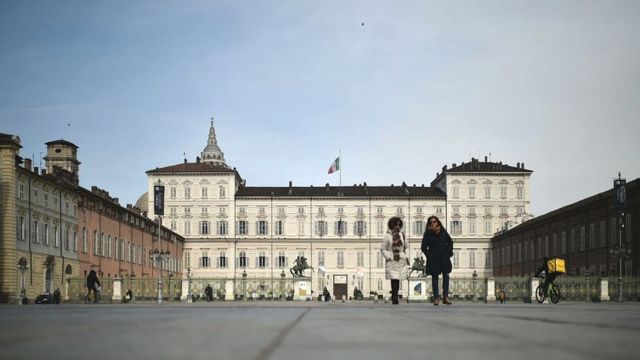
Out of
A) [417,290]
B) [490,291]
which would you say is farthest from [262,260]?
[490,291]

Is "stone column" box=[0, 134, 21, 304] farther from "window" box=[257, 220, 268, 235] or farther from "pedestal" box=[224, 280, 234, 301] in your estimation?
"window" box=[257, 220, 268, 235]

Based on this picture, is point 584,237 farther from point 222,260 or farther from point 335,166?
point 222,260

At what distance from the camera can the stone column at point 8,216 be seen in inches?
1932

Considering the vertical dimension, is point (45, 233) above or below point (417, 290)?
above

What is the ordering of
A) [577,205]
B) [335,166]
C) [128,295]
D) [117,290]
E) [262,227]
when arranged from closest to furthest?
1. [117,290]
2. [128,295]
3. [577,205]
4. [335,166]
5. [262,227]

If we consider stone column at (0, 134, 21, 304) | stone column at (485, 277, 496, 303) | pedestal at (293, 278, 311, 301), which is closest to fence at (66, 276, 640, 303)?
stone column at (485, 277, 496, 303)

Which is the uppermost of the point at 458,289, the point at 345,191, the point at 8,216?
the point at 345,191

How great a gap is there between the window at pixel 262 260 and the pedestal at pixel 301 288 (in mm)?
38018

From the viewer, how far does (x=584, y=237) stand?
222 feet

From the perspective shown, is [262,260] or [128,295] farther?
[262,260]

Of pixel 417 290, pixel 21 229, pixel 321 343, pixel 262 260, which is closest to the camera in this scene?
pixel 321 343

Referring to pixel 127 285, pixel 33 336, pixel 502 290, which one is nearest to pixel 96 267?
pixel 127 285

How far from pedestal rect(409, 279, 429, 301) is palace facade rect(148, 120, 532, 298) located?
43616 millimetres

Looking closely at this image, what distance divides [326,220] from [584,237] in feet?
132
